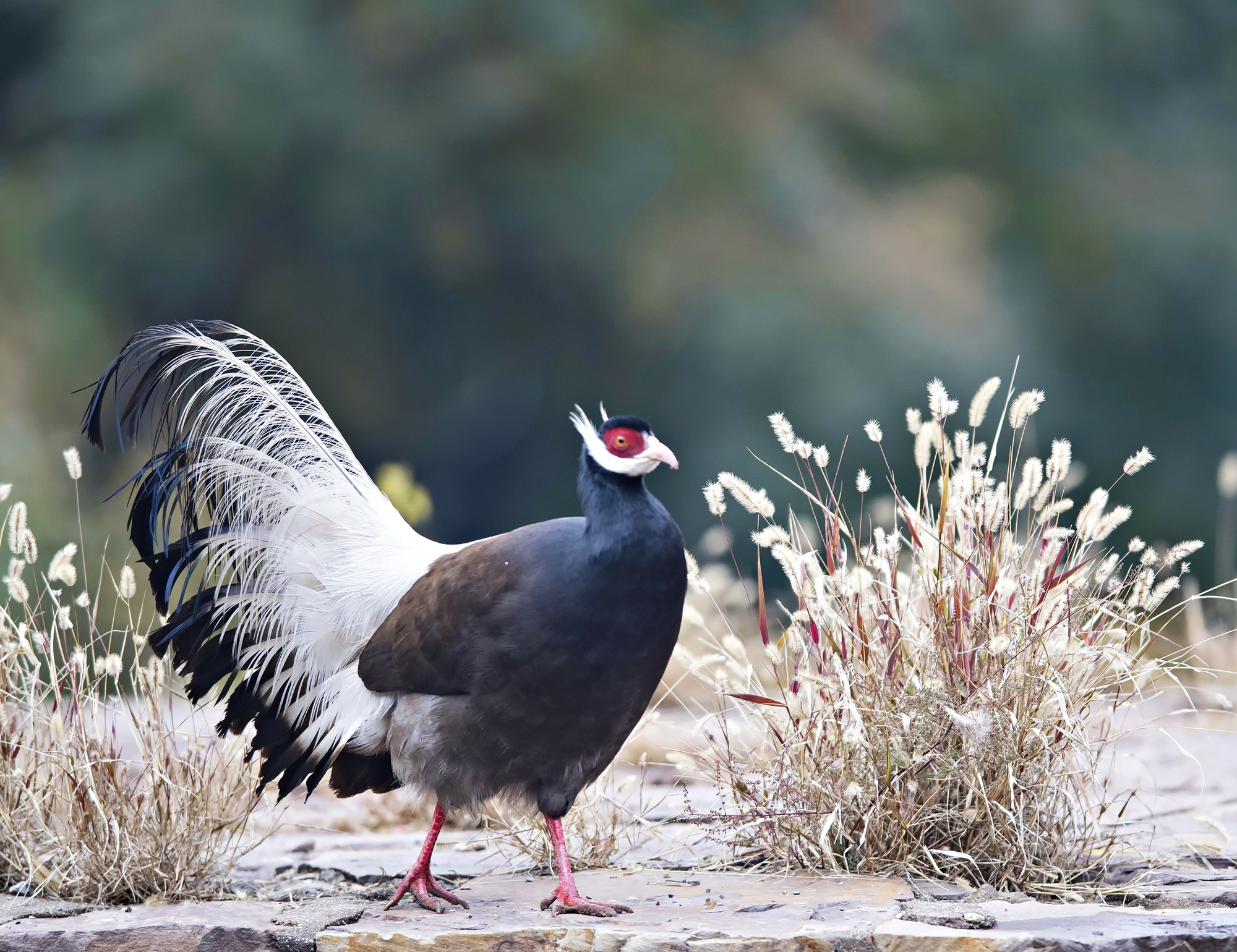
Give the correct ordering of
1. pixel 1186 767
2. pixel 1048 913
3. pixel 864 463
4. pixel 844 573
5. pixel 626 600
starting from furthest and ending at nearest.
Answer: pixel 864 463, pixel 1186 767, pixel 844 573, pixel 626 600, pixel 1048 913

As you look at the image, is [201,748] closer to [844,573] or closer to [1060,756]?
[844,573]

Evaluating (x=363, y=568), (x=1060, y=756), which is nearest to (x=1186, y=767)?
(x=1060, y=756)

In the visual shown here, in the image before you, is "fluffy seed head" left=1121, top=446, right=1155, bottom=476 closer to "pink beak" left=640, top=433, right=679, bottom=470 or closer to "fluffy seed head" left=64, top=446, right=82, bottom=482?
"pink beak" left=640, top=433, right=679, bottom=470

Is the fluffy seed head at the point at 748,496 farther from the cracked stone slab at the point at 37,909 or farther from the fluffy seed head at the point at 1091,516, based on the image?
the cracked stone slab at the point at 37,909

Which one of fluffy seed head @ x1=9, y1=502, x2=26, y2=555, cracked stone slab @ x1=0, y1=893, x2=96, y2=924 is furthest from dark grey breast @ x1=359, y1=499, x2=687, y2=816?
fluffy seed head @ x1=9, y1=502, x2=26, y2=555

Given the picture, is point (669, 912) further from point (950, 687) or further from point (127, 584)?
point (127, 584)

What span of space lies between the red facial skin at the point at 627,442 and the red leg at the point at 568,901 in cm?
83

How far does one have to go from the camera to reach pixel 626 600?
97.2 inches

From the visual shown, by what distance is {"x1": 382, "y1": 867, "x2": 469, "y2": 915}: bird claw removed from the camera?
258 cm

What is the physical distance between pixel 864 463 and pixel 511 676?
20.3 ft

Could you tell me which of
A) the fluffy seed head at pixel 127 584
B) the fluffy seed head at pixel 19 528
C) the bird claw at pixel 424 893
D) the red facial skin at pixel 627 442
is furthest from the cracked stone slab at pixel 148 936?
the red facial skin at pixel 627 442

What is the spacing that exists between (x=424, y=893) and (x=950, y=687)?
1.21 m

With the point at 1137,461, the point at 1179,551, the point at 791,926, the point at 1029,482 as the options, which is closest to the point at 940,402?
the point at 1029,482

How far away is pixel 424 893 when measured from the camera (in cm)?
261
